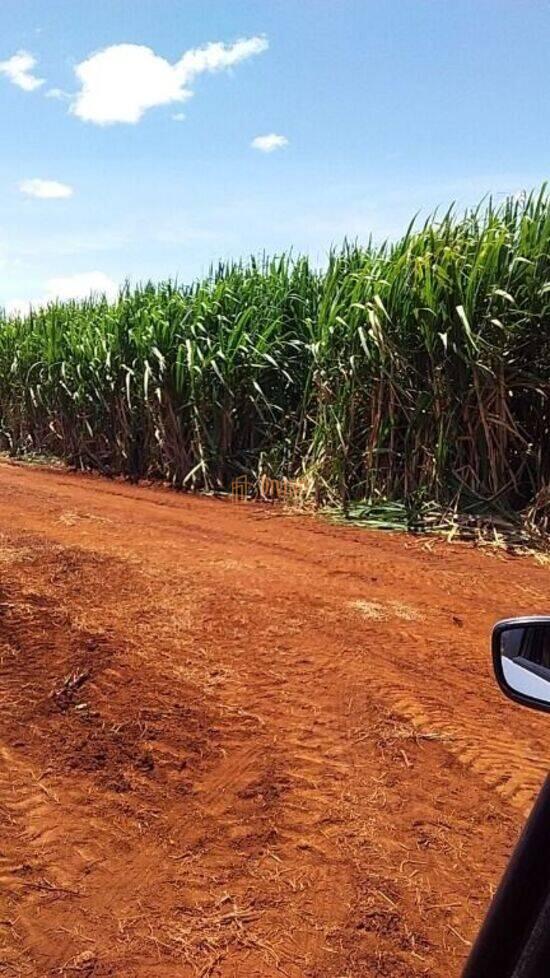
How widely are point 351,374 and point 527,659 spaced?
5.51 m

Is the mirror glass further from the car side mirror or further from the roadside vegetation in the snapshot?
the roadside vegetation

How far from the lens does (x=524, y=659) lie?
0.99 meters

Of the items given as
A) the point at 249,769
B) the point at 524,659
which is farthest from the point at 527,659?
the point at 249,769

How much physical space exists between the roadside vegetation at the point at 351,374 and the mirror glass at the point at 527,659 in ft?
15.3

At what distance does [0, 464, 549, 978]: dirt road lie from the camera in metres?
1.75

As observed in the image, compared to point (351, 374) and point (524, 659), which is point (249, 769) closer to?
point (524, 659)

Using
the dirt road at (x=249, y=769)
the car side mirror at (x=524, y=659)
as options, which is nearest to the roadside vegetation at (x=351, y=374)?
the dirt road at (x=249, y=769)

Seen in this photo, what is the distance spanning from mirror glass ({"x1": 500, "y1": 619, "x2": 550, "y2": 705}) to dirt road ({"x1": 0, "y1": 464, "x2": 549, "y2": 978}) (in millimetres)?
1046

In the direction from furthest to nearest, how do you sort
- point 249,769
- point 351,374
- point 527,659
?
point 351,374 < point 249,769 < point 527,659

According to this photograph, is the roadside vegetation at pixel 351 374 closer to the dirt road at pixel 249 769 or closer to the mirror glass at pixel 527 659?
the dirt road at pixel 249 769

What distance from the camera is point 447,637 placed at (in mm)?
3465

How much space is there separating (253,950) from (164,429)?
703cm

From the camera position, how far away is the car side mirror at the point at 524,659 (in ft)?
3.12

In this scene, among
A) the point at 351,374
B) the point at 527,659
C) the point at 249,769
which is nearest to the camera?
the point at 527,659
